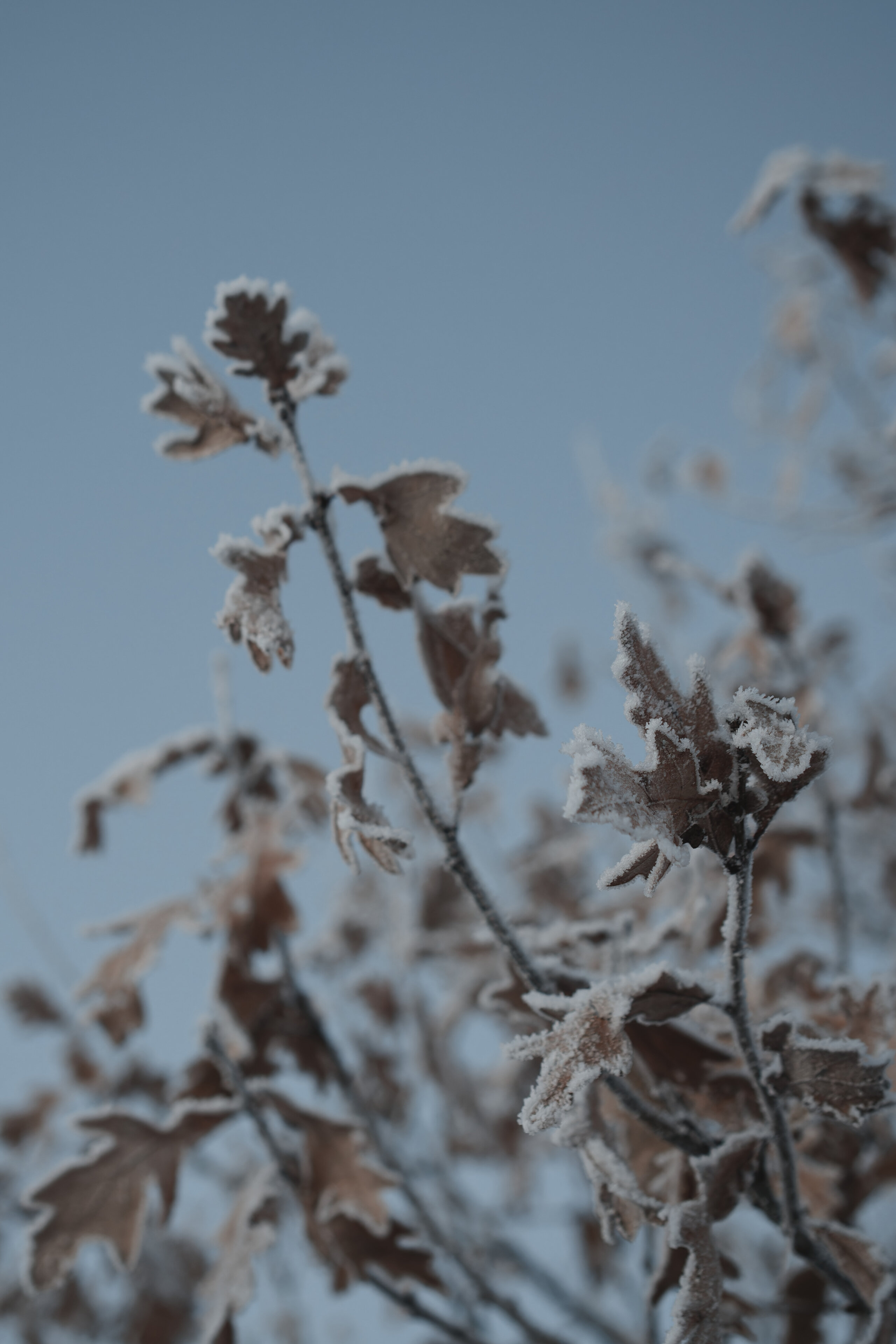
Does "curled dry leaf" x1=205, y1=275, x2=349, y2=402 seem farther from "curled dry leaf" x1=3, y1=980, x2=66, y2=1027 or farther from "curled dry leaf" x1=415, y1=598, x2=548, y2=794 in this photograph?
"curled dry leaf" x1=3, y1=980, x2=66, y2=1027

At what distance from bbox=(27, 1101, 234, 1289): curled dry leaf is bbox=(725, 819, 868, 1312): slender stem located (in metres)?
1.12

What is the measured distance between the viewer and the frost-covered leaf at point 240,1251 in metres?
1.73

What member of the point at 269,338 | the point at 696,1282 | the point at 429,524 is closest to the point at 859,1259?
the point at 696,1282

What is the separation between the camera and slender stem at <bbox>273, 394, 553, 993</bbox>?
121 centimetres

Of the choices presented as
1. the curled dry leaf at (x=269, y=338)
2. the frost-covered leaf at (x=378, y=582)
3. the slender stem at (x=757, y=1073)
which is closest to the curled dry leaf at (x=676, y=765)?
the slender stem at (x=757, y=1073)

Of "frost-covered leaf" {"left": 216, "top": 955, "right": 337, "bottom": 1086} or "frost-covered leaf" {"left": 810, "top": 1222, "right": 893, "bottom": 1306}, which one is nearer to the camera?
"frost-covered leaf" {"left": 810, "top": 1222, "right": 893, "bottom": 1306}

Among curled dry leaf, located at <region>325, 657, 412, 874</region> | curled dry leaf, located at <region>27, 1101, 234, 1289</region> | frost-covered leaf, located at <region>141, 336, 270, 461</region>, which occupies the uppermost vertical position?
frost-covered leaf, located at <region>141, 336, 270, 461</region>

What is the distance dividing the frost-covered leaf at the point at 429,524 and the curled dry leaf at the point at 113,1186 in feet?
4.06

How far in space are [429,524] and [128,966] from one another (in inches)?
56.2

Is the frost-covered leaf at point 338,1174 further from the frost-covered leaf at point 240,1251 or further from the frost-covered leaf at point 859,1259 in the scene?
the frost-covered leaf at point 859,1259

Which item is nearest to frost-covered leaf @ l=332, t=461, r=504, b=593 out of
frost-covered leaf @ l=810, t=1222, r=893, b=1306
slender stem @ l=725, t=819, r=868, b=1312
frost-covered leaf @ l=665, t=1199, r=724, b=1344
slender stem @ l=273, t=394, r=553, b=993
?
slender stem @ l=273, t=394, r=553, b=993

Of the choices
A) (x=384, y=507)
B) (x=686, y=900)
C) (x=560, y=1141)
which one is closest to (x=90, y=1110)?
(x=560, y=1141)

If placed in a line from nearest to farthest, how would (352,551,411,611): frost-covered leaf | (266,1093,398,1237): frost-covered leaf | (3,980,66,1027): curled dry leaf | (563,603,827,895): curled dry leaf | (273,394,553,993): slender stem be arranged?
(563,603,827,895): curled dry leaf < (273,394,553,993): slender stem < (352,551,411,611): frost-covered leaf < (266,1093,398,1237): frost-covered leaf < (3,980,66,1027): curled dry leaf

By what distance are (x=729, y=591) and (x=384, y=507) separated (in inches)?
54.9
